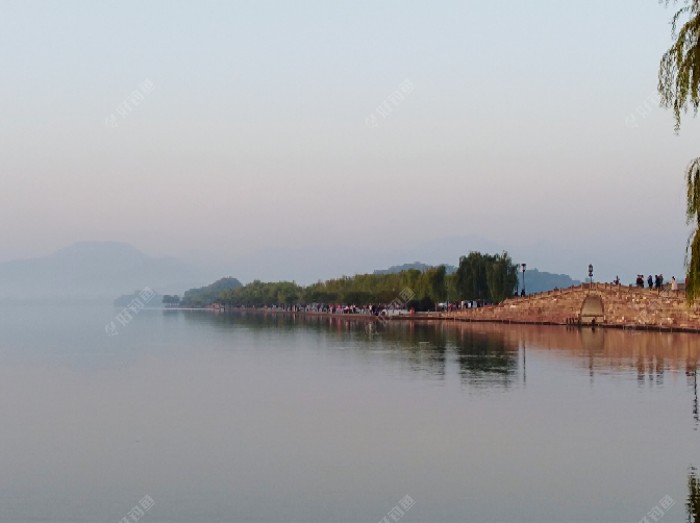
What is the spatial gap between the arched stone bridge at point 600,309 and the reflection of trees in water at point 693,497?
50807 millimetres

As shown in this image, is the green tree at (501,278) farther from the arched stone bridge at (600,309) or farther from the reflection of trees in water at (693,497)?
the reflection of trees in water at (693,497)

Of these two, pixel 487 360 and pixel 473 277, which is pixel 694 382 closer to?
pixel 487 360

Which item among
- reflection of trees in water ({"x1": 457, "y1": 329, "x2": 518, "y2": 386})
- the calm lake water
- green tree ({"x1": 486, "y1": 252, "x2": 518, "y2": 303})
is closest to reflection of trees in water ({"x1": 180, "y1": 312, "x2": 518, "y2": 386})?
reflection of trees in water ({"x1": 457, "y1": 329, "x2": 518, "y2": 386})

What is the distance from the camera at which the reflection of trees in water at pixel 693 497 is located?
16033mm

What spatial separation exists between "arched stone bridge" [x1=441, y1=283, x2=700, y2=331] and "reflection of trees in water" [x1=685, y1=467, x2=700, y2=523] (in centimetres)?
5081

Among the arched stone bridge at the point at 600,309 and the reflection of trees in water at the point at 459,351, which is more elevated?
the arched stone bridge at the point at 600,309

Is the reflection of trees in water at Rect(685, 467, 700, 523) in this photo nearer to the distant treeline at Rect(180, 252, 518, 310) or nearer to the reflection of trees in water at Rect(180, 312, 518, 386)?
the reflection of trees in water at Rect(180, 312, 518, 386)

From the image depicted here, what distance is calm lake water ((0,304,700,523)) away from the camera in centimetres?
1722

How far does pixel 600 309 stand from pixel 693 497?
77.6 m

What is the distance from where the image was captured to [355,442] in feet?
77.1

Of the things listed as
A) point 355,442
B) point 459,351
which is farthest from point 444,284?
point 355,442

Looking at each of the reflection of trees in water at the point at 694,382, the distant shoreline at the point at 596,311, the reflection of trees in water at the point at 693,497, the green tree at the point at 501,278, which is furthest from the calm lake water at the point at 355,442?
the green tree at the point at 501,278

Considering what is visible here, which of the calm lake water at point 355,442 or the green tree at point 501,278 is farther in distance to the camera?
the green tree at point 501,278

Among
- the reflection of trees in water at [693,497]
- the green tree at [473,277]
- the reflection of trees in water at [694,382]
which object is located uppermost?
the green tree at [473,277]
